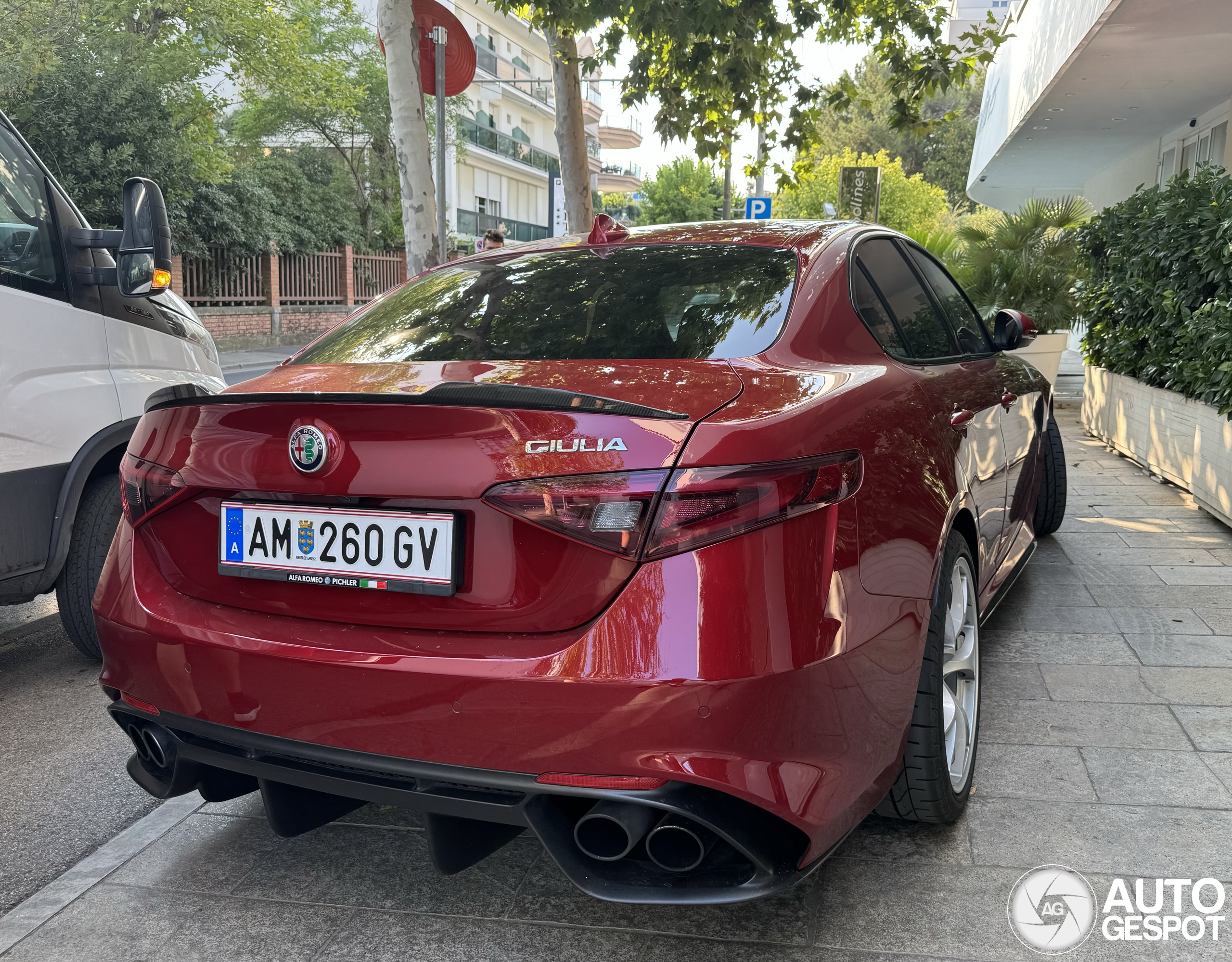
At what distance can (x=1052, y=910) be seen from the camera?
254 cm

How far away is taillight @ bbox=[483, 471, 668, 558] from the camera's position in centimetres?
198

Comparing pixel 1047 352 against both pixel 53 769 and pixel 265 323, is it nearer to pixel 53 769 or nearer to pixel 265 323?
pixel 53 769

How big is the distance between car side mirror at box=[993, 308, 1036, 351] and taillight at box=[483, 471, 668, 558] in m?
2.66

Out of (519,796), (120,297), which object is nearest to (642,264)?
(519,796)

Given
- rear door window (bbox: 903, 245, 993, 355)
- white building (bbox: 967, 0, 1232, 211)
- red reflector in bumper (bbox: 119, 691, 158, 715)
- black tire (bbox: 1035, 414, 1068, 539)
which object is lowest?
black tire (bbox: 1035, 414, 1068, 539)

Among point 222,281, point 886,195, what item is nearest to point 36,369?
point 222,281

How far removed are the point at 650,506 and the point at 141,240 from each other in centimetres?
304

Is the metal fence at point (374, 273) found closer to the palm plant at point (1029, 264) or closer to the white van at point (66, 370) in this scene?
the palm plant at point (1029, 264)

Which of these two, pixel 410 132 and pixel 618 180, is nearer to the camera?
pixel 410 132

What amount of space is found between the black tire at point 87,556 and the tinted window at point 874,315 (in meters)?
2.76

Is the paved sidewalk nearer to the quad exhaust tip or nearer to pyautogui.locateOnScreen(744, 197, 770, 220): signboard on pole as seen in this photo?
the quad exhaust tip

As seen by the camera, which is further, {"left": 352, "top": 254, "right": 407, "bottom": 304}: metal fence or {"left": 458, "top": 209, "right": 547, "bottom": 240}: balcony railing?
{"left": 458, "top": 209, "right": 547, "bottom": 240}: balcony railing

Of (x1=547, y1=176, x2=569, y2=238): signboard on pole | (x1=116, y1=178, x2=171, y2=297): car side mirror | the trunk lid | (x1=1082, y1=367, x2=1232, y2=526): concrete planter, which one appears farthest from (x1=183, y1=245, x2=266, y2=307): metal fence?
the trunk lid

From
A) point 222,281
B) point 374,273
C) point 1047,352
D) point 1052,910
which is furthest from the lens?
point 374,273
